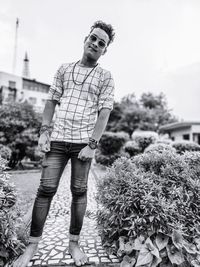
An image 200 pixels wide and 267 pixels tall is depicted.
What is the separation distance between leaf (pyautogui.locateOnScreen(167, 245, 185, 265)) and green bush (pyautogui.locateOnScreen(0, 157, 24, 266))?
1.26 metres

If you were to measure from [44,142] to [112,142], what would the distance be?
7.82 m

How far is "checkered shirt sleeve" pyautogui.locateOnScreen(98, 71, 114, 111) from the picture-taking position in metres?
1.92

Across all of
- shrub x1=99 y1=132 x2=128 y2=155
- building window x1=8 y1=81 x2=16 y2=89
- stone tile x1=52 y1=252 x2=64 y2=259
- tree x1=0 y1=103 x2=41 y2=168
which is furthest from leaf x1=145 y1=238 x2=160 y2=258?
building window x1=8 y1=81 x2=16 y2=89

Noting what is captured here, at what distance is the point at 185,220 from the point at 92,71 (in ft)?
5.25

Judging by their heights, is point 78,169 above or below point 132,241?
above

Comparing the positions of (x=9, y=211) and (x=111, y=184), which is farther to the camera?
(x=111, y=184)

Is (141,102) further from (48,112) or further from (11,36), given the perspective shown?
(48,112)

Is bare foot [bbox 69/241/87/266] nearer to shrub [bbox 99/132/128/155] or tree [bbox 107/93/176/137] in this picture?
shrub [bbox 99/132/128/155]

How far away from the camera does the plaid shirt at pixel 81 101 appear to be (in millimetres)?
1914

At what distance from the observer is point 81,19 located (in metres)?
4.97

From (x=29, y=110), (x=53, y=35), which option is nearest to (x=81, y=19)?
(x=53, y=35)

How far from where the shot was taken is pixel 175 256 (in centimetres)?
180

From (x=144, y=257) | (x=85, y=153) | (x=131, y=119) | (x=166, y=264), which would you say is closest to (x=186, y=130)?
(x=131, y=119)

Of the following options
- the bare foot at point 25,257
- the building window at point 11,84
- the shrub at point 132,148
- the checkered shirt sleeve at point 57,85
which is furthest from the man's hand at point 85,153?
the building window at point 11,84
